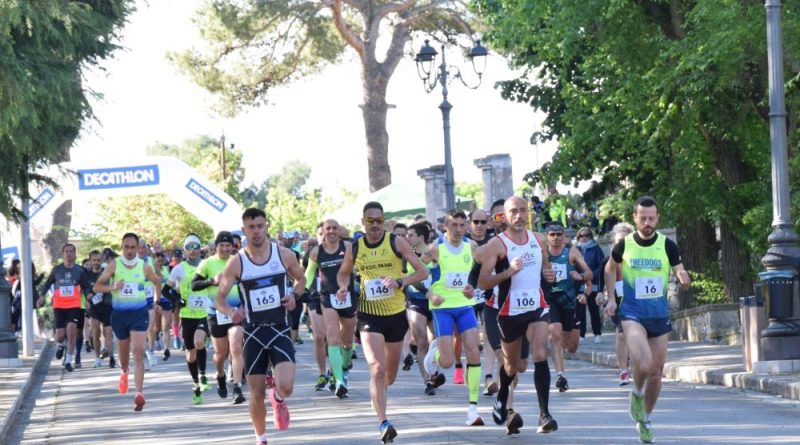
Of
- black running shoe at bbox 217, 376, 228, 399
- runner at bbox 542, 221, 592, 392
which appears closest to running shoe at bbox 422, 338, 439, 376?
runner at bbox 542, 221, 592, 392

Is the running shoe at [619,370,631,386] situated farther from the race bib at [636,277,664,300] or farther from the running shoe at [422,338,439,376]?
the race bib at [636,277,664,300]

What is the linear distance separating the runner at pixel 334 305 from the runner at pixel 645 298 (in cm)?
537

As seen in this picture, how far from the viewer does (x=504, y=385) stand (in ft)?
44.1

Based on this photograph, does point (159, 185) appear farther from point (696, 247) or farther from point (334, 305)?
point (334, 305)

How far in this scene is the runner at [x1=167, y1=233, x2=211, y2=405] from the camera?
18.6 meters

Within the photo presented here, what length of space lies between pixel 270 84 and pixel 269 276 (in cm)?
3503

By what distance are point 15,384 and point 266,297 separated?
33.8 ft

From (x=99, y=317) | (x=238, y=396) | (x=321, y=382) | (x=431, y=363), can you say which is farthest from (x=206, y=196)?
(x=431, y=363)

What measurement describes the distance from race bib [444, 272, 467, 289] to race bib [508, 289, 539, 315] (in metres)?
3.36

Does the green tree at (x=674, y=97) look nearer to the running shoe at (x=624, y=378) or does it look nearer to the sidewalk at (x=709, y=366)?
the sidewalk at (x=709, y=366)

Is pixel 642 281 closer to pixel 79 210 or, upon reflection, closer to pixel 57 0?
pixel 57 0

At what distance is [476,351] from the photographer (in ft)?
49.6

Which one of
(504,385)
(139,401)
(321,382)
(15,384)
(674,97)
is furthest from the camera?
(674,97)

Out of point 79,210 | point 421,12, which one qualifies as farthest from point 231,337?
point 79,210
